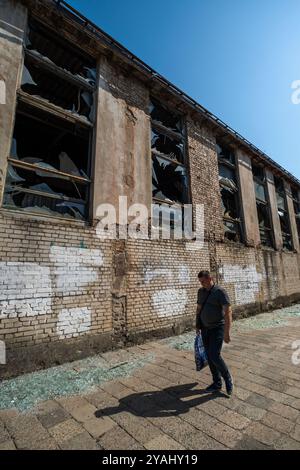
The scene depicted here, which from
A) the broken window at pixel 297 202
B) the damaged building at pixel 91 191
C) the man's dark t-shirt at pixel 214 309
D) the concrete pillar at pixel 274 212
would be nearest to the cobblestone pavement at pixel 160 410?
the man's dark t-shirt at pixel 214 309

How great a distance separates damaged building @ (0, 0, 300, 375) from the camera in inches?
172

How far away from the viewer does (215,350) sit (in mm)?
3209

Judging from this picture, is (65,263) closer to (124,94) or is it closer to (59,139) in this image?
(59,139)

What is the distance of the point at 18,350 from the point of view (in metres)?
3.91

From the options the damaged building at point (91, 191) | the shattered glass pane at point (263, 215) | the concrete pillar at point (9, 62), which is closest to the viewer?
the damaged building at point (91, 191)

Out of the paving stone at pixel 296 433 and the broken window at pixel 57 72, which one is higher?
the broken window at pixel 57 72

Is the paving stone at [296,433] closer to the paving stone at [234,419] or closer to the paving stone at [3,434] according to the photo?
the paving stone at [234,419]

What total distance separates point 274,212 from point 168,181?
23.3ft

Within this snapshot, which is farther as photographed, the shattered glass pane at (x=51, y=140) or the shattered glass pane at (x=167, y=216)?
the shattered glass pane at (x=167, y=216)

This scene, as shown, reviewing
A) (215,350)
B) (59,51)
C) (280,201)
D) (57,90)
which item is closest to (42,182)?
(57,90)

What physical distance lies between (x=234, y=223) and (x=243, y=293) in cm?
263

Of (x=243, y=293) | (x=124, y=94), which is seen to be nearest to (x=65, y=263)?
(x=124, y=94)

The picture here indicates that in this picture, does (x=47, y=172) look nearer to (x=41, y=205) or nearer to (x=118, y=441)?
(x=41, y=205)

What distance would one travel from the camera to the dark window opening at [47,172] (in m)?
4.68
